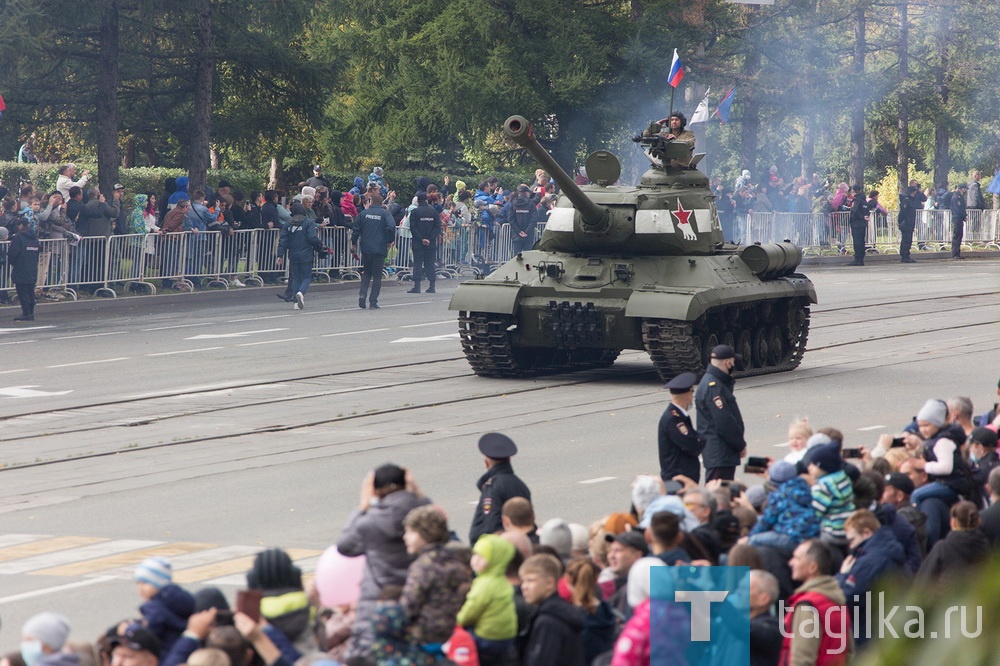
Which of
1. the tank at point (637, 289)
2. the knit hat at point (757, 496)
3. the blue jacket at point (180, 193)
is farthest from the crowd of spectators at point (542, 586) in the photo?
the blue jacket at point (180, 193)

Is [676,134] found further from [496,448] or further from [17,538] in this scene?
[496,448]

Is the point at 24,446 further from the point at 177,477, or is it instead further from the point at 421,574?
the point at 421,574

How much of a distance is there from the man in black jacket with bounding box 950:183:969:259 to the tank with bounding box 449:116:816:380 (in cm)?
2549

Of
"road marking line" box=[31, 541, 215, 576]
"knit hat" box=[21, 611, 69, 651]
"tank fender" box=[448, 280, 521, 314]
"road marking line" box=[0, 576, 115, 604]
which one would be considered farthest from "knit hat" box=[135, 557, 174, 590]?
"tank fender" box=[448, 280, 521, 314]

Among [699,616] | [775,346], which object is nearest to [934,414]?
[699,616]

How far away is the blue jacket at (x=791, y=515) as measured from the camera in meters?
7.54

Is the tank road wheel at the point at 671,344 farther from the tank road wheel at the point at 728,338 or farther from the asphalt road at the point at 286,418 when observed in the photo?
the tank road wheel at the point at 728,338

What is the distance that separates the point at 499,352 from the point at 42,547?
9432mm

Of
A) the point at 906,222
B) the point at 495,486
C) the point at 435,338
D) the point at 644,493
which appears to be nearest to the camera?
the point at 644,493

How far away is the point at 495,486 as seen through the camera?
8914 mm

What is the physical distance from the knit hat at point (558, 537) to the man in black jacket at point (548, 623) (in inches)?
41.9

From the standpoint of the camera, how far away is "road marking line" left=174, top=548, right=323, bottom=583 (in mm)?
9383

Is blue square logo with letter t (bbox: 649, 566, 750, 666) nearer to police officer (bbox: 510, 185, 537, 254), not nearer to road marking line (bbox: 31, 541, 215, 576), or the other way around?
road marking line (bbox: 31, 541, 215, 576)

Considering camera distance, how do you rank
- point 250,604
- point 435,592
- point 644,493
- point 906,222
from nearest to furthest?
point 250,604, point 435,592, point 644,493, point 906,222
